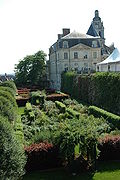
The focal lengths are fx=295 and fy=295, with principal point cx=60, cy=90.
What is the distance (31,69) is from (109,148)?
185 feet

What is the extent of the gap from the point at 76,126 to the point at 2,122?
164 inches

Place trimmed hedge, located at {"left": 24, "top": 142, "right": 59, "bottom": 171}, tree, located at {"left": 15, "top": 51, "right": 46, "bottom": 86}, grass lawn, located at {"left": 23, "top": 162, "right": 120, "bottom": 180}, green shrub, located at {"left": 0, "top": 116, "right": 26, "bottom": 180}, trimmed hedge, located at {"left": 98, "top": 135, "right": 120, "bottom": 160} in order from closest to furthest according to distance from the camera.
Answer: green shrub, located at {"left": 0, "top": 116, "right": 26, "bottom": 180}
grass lawn, located at {"left": 23, "top": 162, "right": 120, "bottom": 180}
trimmed hedge, located at {"left": 24, "top": 142, "right": 59, "bottom": 171}
trimmed hedge, located at {"left": 98, "top": 135, "right": 120, "bottom": 160}
tree, located at {"left": 15, "top": 51, "right": 46, "bottom": 86}

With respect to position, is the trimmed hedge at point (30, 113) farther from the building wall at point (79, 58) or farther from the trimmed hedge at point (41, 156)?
the building wall at point (79, 58)

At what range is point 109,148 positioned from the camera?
13055 mm

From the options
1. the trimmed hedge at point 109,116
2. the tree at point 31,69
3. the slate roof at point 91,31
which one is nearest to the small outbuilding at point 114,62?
the trimmed hedge at point 109,116

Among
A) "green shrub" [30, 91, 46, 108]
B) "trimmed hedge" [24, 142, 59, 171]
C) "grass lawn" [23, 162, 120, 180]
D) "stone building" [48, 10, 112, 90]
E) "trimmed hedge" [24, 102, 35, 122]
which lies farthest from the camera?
"stone building" [48, 10, 112, 90]

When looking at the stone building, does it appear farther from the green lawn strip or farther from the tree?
the green lawn strip

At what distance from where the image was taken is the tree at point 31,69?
67500 millimetres

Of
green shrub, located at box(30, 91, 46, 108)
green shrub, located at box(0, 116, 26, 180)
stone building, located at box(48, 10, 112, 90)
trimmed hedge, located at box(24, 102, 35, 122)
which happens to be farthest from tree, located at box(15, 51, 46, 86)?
green shrub, located at box(0, 116, 26, 180)

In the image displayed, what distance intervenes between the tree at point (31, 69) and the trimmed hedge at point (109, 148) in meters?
54.1

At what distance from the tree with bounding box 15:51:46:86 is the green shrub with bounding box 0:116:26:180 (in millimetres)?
57894

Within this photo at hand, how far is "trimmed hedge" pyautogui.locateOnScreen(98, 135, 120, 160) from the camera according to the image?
13.0m

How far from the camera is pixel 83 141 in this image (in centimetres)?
1158

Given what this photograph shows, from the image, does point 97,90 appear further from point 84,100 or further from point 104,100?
point 84,100
